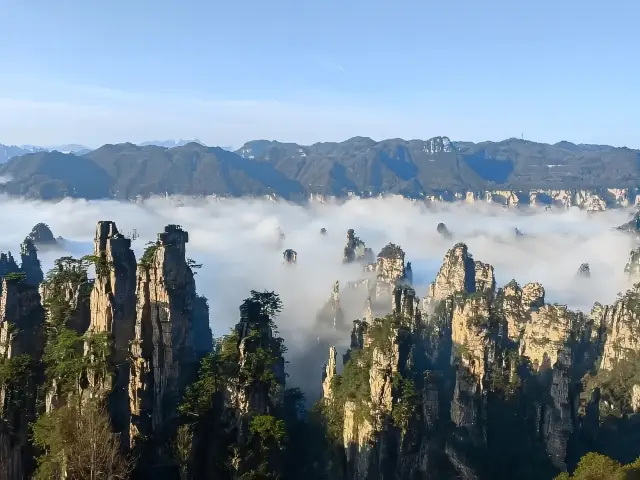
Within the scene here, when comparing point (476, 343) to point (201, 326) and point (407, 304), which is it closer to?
point (407, 304)

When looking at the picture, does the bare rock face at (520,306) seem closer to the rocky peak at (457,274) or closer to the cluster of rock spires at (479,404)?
the cluster of rock spires at (479,404)

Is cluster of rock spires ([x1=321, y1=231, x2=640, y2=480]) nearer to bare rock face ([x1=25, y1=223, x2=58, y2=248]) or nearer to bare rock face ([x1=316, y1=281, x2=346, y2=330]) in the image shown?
bare rock face ([x1=316, y1=281, x2=346, y2=330])

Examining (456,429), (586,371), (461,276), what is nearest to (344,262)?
(461,276)

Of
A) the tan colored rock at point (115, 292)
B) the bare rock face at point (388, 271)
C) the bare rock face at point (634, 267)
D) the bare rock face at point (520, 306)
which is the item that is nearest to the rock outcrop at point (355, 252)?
the bare rock face at point (388, 271)

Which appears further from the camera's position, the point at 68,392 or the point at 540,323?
the point at 540,323

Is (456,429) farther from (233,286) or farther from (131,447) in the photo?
(233,286)

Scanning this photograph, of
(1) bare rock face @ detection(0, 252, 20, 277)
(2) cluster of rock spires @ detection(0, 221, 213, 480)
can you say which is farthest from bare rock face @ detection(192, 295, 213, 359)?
(2) cluster of rock spires @ detection(0, 221, 213, 480)
